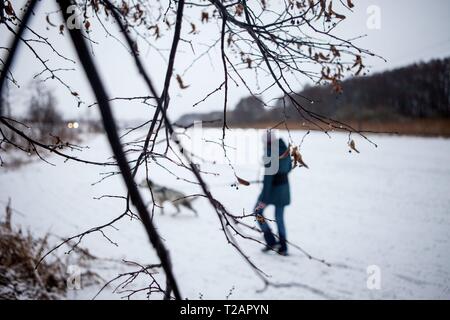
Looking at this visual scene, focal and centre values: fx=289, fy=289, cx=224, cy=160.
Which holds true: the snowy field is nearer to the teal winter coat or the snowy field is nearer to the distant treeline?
the teal winter coat

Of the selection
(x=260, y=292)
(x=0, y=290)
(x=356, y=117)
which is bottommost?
(x=260, y=292)

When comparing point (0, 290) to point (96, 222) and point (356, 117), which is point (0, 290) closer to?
point (96, 222)

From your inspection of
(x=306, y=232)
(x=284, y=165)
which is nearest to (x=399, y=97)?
(x=306, y=232)

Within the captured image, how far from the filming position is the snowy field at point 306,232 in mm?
4098

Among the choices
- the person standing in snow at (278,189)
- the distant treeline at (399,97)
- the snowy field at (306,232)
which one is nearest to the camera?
the snowy field at (306,232)

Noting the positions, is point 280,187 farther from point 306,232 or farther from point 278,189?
point 306,232

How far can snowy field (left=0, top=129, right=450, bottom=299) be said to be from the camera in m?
4.10

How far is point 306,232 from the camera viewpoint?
6199mm

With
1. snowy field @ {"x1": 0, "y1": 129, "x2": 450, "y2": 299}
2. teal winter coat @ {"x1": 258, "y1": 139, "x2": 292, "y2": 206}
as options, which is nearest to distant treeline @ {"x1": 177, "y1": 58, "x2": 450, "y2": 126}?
snowy field @ {"x1": 0, "y1": 129, "x2": 450, "y2": 299}

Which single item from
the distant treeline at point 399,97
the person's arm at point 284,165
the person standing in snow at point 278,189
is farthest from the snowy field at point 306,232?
the distant treeline at point 399,97

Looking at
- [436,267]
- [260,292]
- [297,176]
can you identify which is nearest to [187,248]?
[260,292]

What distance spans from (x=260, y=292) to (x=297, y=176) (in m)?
8.52

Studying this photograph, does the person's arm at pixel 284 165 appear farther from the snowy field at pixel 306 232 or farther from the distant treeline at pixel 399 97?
the distant treeline at pixel 399 97

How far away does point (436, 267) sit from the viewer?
445 cm
